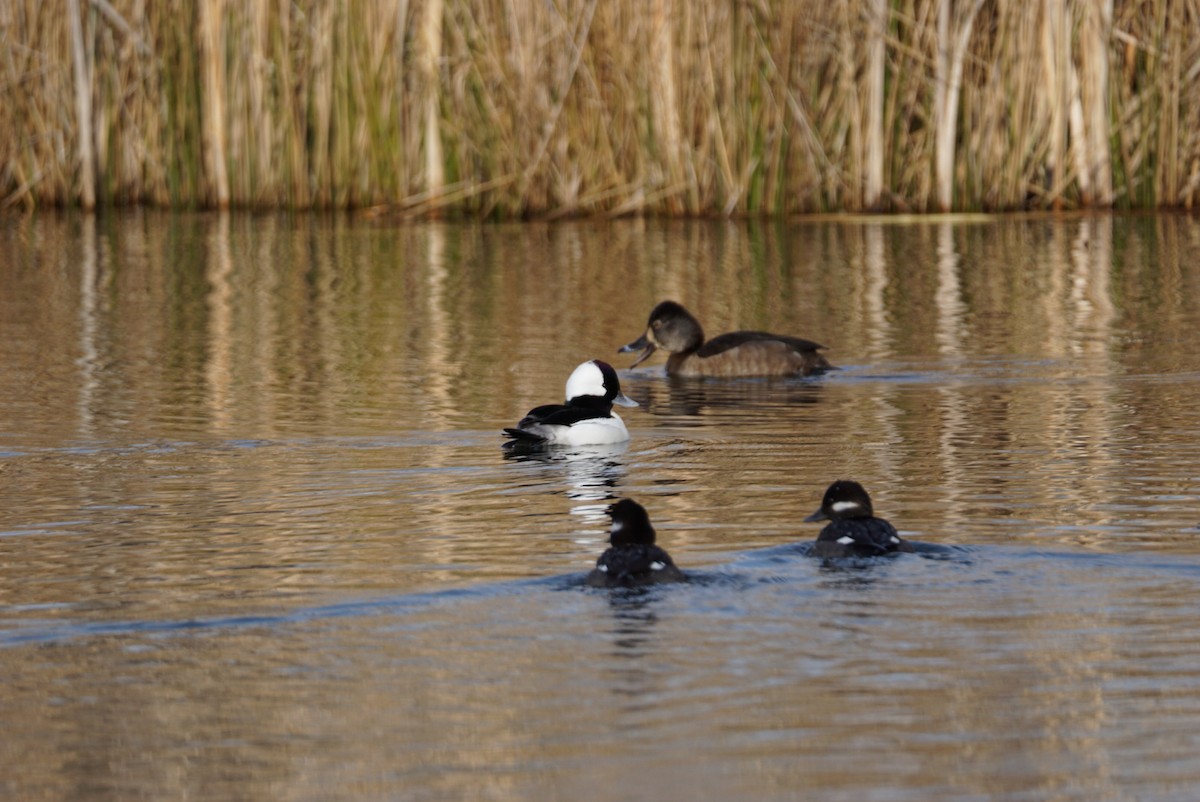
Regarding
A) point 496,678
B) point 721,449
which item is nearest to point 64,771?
point 496,678

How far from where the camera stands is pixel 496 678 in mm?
5645

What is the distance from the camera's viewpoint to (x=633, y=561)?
6.50 meters

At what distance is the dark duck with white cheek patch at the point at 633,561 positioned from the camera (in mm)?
6500

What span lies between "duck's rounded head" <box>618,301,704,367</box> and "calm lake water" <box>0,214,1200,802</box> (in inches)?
10.3

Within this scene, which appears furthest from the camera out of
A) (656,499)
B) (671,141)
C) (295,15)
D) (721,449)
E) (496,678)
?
(295,15)

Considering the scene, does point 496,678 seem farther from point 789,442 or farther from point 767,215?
point 767,215

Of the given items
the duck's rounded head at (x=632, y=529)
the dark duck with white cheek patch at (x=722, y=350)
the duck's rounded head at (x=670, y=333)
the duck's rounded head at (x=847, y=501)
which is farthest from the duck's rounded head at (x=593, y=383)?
the duck's rounded head at (x=632, y=529)

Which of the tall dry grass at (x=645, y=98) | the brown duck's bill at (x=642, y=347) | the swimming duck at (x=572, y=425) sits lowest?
the swimming duck at (x=572, y=425)

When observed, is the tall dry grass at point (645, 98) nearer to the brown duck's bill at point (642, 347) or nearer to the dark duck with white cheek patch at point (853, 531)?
the brown duck's bill at point (642, 347)

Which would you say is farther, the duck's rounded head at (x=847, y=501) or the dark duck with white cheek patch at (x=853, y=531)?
the duck's rounded head at (x=847, y=501)

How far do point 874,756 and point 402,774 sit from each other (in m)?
1.08

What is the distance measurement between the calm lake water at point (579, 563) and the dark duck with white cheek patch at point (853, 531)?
0.28 ft

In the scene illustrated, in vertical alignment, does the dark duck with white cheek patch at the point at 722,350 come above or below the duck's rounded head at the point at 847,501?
above

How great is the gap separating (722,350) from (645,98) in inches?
355
